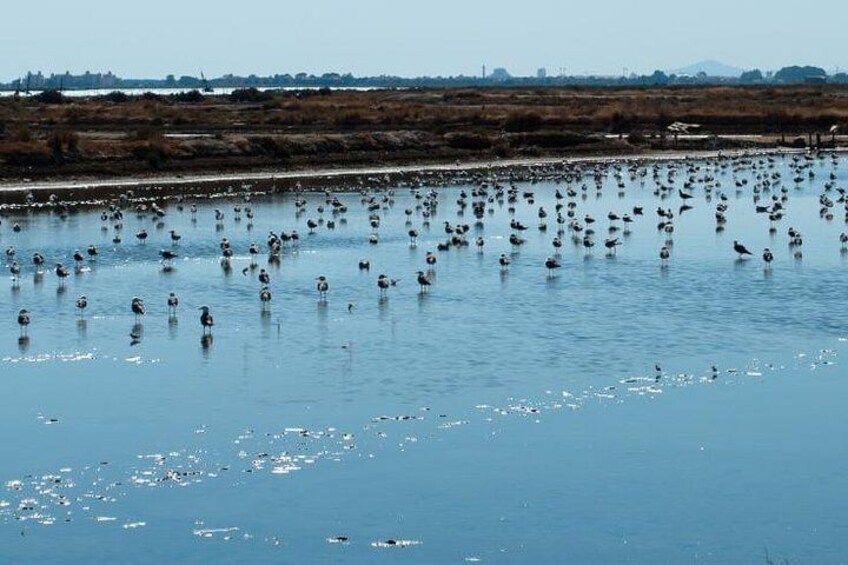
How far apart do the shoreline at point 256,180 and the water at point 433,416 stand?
17993mm

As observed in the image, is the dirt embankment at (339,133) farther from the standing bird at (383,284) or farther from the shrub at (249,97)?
the standing bird at (383,284)

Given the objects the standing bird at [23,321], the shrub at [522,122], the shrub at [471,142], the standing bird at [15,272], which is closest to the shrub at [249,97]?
the shrub at [522,122]

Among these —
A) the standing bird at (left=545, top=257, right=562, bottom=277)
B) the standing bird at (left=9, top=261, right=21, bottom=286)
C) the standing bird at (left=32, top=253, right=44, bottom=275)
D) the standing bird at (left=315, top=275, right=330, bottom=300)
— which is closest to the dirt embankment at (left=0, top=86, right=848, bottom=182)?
the standing bird at (left=32, top=253, right=44, bottom=275)

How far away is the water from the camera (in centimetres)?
1723

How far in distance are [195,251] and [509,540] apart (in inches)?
1055

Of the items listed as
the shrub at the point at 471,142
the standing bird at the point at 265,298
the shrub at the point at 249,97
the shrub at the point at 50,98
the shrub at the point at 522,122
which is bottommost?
the standing bird at the point at 265,298

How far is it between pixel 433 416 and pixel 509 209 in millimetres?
32715

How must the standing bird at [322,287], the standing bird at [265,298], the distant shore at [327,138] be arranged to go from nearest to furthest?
1. the standing bird at [265,298]
2. the standing bird at [322,287]
3. the distant shore at [327,138]

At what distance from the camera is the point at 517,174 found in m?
69.8

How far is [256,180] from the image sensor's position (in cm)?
6359

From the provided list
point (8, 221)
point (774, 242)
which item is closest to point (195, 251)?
point (8, 221)

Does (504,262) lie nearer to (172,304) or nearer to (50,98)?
(172,304)

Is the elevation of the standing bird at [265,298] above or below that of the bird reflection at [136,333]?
above

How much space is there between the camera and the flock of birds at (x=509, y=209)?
3838cm
